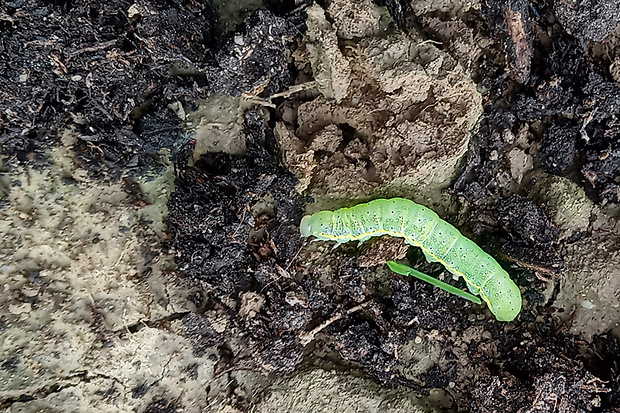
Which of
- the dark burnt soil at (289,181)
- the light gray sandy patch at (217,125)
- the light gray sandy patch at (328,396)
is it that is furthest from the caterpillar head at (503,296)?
the light gray sandy patch at (217,125)

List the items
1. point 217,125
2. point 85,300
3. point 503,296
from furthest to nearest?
point 217,125
point 503,296
point 85,300

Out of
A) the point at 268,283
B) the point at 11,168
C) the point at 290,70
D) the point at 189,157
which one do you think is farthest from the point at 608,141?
the point at 11,168

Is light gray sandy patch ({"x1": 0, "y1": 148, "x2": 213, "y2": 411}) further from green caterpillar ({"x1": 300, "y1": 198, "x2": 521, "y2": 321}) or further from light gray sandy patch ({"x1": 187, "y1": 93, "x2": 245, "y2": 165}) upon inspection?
green caterpillar ({"x1": 300, "y1": 198, "x2": 521, "y2": 321})

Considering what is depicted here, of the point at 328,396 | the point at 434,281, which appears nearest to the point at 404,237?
the point at 434,281

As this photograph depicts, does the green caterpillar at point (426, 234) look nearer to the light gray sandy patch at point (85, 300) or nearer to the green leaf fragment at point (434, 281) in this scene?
the green leaf fragment at point (434, 281)

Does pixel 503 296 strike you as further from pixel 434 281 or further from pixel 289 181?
pixel 289 181

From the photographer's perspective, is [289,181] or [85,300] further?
[289,181]

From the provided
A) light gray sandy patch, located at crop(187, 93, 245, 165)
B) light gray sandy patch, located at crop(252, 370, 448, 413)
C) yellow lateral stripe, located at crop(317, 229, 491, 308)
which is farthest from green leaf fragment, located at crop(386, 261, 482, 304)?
light gray sandy patch, located at crop(187, 93, 245, 165)
